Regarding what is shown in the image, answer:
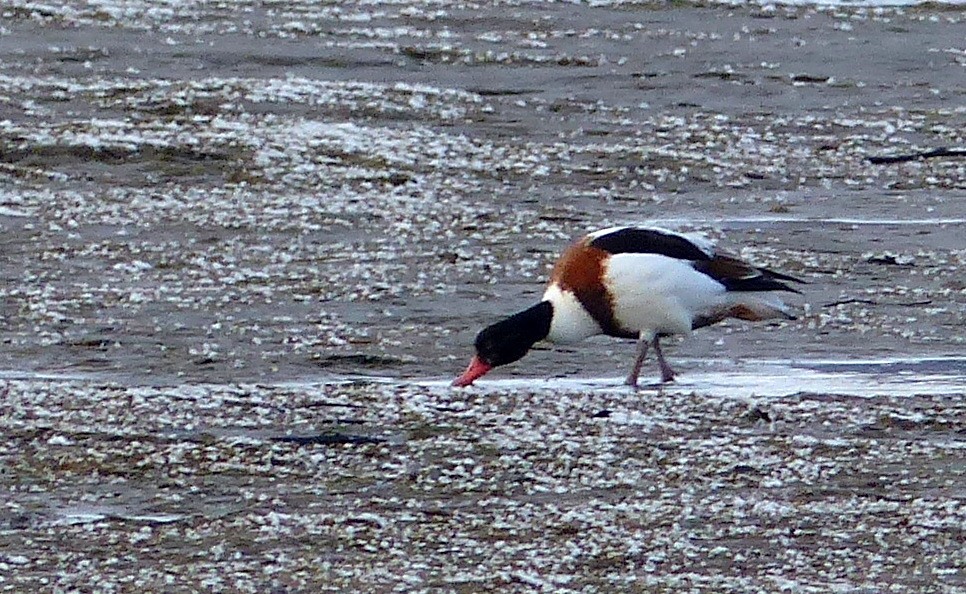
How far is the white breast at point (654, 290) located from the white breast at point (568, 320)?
12cm

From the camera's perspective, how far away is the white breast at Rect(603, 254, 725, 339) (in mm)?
8172

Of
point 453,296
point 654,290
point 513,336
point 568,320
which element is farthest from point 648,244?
point 453,296

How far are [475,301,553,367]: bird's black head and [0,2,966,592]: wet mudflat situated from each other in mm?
178

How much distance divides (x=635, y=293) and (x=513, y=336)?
499mm

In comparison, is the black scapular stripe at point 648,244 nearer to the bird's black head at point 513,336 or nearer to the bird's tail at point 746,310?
the bird's tail at point 746,310

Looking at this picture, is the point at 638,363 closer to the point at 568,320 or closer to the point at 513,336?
the point at 568,320

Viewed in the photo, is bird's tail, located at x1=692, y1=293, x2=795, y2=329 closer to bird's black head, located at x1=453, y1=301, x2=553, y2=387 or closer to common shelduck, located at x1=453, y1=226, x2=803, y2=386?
common shelduck, located at x1=453, y1=226, x2=803, y2=386

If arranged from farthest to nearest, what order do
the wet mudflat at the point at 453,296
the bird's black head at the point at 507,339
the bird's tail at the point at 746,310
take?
the bird's tail at the point at 746,310
the bird's black head at the point at 507,339
the wet mudflat at the point at 453,296

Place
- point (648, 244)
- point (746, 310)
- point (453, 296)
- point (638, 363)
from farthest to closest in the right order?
point (453, 296) → point (746, 310) → point (648, 244) → point (638, 363)

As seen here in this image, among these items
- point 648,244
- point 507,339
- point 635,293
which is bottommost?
point 507,339

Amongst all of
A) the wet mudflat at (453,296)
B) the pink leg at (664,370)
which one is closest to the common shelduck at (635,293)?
the pink leg at (664,370)

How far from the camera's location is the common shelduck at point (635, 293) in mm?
8172

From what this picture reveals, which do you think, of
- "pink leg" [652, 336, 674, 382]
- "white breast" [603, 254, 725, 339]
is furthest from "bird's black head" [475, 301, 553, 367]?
"pink leg" [652, 336, 674, 382]

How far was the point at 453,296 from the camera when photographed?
372 inches
